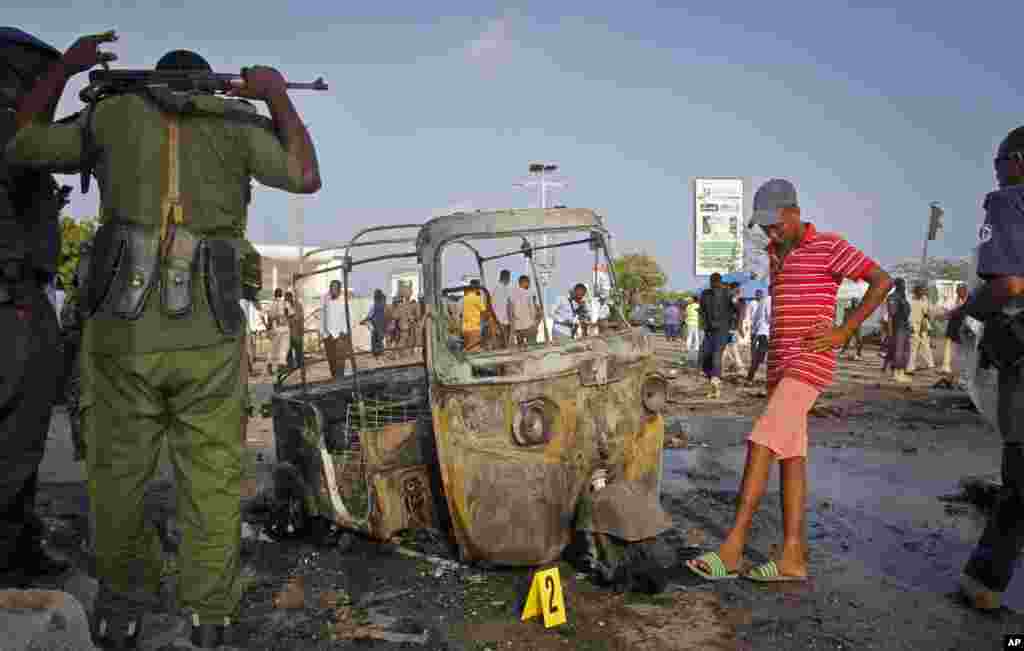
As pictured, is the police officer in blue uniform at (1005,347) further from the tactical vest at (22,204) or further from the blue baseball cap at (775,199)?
the tactical vest at (22,204)

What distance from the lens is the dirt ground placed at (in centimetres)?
345

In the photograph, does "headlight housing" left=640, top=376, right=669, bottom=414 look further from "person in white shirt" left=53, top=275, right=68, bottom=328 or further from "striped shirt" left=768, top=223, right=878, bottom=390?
"person in white shirt" left=53, top=275, right=68, bottom=328

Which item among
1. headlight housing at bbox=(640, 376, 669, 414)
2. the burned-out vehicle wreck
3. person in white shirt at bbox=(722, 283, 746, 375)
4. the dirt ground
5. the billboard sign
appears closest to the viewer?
the dirt ground

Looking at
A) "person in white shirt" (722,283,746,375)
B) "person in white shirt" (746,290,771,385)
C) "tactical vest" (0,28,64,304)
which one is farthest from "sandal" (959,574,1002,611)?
"person in white shirt" (722,283,746,375)

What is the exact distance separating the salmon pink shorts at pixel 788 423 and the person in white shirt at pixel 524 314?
1906 mm

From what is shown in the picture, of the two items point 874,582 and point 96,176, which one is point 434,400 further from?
point 874,582

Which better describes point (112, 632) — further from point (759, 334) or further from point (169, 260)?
point (759, 334)

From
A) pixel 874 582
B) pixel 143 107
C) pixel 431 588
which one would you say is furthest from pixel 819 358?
pixel 143 107

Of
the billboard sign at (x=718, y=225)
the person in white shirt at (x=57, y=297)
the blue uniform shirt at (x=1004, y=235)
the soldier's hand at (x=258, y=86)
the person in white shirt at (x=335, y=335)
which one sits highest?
the billboard sign at (x=718, y=225)

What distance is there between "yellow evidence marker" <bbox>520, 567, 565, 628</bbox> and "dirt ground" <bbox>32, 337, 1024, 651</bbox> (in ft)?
0.16

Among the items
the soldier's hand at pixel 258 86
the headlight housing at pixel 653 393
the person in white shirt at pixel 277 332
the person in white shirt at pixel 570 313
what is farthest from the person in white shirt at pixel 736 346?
the soldier's hand at pixel 258 86

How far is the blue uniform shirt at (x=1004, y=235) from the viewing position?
3.58m

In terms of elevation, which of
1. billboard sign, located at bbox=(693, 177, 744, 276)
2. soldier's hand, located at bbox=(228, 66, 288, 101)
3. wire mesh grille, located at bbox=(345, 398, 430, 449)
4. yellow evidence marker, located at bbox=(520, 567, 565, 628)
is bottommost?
yellow evidence marker, located at bbox=(520, 567, 565, 628)

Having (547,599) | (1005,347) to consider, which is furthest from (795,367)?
(547,599)
